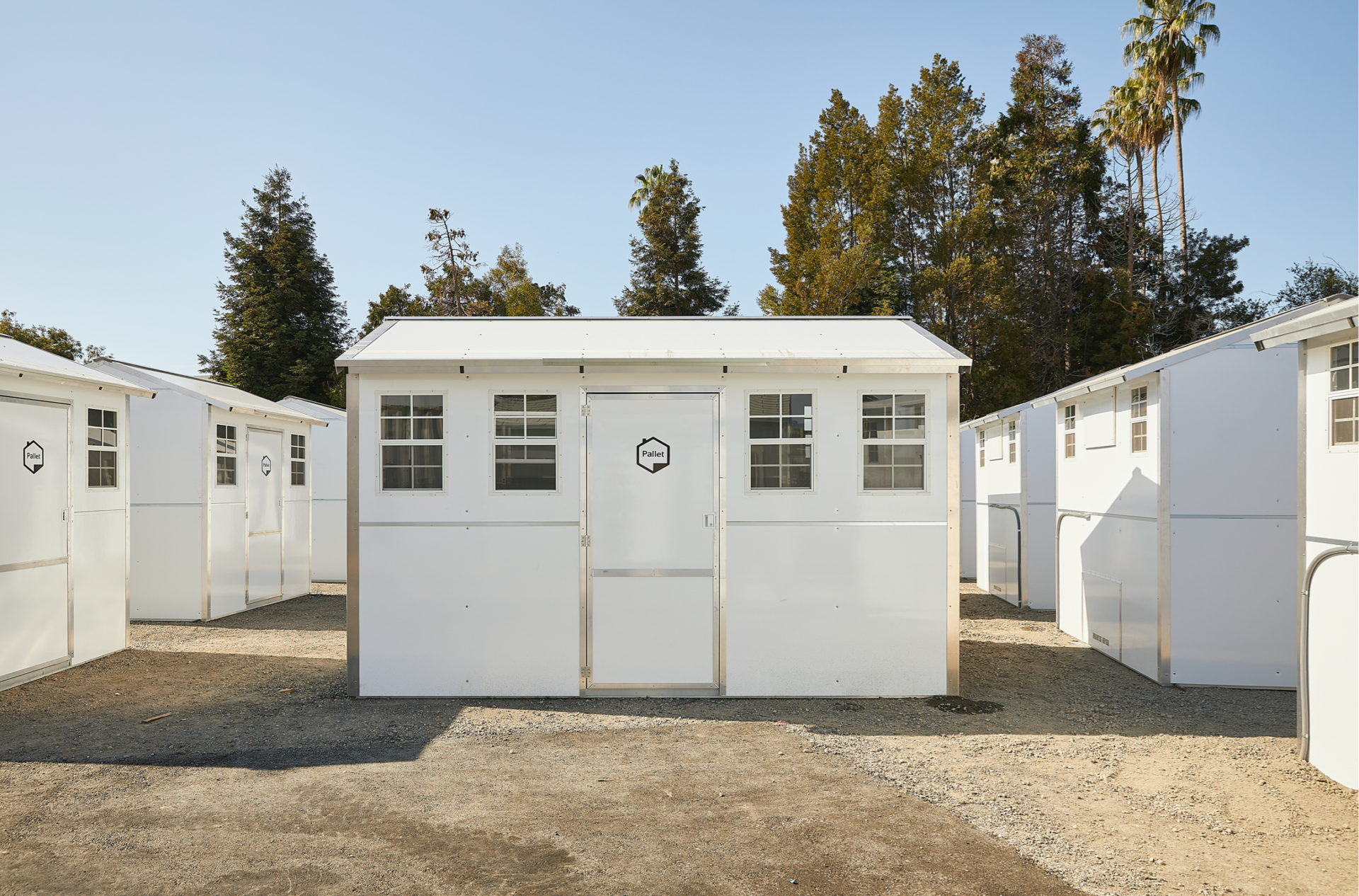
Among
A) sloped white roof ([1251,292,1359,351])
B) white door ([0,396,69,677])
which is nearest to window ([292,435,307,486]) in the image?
white door ([0,396,69,677])

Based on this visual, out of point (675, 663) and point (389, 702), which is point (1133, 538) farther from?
point (389, 702)

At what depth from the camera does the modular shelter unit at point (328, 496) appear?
14.5 metres

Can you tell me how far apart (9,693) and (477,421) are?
4.64 m

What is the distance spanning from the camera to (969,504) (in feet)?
48.6

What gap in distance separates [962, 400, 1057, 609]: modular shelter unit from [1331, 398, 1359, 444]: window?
5596 mm

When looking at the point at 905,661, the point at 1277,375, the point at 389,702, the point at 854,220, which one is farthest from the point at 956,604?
the point at 854,220

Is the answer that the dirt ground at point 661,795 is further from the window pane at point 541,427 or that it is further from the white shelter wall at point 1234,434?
the window pane at point 541,427

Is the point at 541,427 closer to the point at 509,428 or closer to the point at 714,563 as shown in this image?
the point at 509,428

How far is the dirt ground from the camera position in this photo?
Result: 383 centimetres

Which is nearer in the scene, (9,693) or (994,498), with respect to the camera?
(9,693)

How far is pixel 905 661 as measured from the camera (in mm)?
6875

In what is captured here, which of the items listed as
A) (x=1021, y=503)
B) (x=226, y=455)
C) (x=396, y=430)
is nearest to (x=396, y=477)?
A: (x=396, y=430)

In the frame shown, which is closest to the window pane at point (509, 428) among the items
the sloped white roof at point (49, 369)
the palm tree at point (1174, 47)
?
the sloped white roof at point (49, 369)

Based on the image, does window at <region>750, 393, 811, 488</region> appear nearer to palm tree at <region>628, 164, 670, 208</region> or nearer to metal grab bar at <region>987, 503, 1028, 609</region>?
metal grab bar at <region>987, 503, 1028, 609</region>
